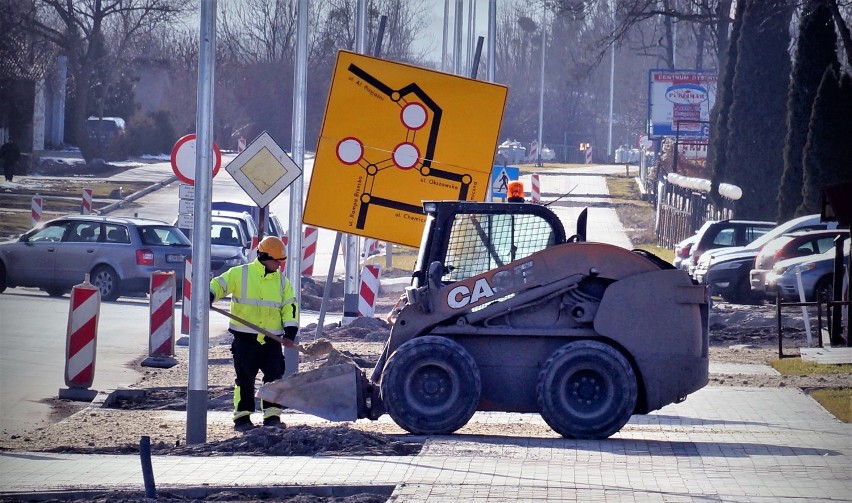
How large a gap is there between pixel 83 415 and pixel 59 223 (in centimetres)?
1384

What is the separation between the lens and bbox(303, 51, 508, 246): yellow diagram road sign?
16250 mm

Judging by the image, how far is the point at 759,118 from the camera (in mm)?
39156

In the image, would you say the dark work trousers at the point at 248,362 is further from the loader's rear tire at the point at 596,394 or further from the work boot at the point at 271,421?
the loader's rear tire at the point at 596,394

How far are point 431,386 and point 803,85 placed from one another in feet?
76.3

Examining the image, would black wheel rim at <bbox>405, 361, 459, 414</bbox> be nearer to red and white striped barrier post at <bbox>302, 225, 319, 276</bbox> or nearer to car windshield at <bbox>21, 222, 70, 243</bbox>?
car windshield at <bbox>21, 222, 70, 243</bbox>

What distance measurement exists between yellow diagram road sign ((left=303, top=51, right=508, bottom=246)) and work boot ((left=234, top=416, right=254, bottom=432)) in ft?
17.2

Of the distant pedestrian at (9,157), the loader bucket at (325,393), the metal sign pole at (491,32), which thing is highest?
the metal sign pole at (491,32)

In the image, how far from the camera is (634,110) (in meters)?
107

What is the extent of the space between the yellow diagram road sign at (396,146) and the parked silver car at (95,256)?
9298 millimetres

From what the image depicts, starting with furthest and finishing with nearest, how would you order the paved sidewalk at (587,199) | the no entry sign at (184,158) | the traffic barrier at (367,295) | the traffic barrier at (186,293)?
the paved sidewalk at (587,199), the traffic barrier at (367,295), the traffic barrier at (186,293), the no entry sign at (184,158)

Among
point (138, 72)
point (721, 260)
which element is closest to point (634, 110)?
point (138, 72)

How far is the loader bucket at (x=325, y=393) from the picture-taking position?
10852 millimetres

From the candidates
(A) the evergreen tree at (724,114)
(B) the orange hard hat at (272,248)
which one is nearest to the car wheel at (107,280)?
(B) the orange hard hat at (272,248)

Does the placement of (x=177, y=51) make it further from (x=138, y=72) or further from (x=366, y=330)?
(x=366, y=330)
